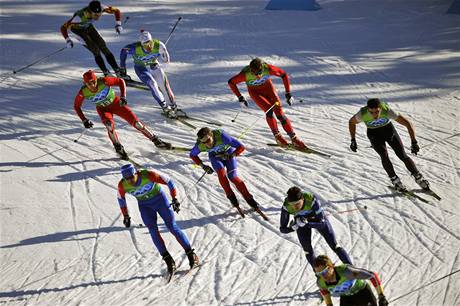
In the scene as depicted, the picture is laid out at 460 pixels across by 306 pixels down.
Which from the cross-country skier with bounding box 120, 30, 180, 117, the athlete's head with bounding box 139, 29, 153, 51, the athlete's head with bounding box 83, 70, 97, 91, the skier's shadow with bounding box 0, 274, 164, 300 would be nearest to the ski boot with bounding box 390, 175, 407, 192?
the skier's shadow with bounding box 0, 274, 164, 300

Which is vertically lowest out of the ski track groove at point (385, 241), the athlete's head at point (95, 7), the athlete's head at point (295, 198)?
the ski track groove at point (385, 241)

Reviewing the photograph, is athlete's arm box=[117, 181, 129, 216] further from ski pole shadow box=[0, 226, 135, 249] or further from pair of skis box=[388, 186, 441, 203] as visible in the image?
pair of skis box=[388, 186, 441, 203]

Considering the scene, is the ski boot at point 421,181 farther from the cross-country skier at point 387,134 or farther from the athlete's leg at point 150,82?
the athlete's leg at point 150,82

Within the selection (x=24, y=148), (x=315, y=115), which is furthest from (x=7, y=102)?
(x=315, y=115)

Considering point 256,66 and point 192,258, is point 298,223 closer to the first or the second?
point 192,258

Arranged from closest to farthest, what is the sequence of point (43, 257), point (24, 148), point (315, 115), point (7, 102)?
point (43, 257) → point (24, 148) → point (315, 115) → point (7, 102)

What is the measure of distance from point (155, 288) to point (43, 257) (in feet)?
5.90

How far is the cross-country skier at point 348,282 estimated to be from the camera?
6613 mm

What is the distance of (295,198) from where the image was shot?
7598 mm

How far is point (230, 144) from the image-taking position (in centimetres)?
938

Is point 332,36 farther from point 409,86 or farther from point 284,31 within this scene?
point 409,86

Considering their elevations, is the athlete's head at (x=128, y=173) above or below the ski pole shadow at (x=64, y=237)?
above

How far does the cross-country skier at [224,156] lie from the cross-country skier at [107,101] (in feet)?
7.80

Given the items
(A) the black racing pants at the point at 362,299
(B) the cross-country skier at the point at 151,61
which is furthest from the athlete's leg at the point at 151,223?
(B) the cross-country skier at the point at 151,61
